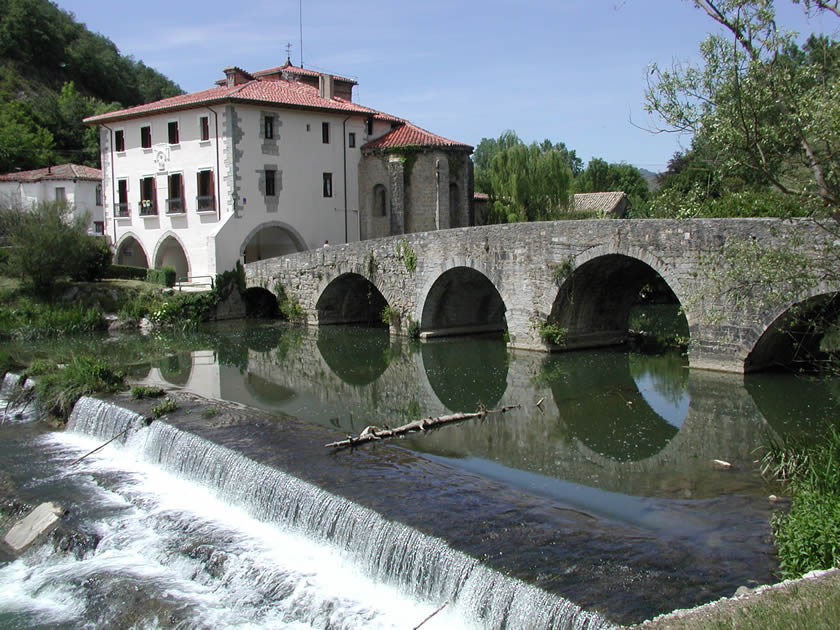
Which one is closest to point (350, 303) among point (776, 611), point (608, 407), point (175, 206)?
point (175, 206)

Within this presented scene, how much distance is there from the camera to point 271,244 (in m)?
37.2

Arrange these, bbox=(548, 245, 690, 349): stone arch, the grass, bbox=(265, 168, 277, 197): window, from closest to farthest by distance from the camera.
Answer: the grass
bbox=(548, 245, 690, 349): stone arch
bbox=(265, 168, 277, 197): window

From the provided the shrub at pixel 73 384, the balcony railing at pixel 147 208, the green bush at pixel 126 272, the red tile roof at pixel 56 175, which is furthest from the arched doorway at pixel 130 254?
the shrub at pixel 73 384

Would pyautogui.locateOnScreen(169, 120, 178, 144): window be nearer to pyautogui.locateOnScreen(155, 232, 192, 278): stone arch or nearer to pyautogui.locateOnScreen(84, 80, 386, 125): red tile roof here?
pyautogui.locateOnScreen(84, 80, 386, 125): red tile roof

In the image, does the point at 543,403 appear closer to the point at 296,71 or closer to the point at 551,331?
the point at 551,331

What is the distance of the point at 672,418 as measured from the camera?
15367 millimetres

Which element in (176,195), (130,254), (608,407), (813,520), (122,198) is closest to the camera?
(813,520)

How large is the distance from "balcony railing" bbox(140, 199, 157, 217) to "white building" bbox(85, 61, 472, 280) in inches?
2.1

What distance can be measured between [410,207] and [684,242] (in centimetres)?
1889

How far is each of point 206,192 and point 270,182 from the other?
2663 millimetres

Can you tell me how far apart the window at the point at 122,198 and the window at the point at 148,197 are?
1.21 m

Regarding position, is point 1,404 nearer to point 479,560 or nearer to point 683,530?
point 479,560

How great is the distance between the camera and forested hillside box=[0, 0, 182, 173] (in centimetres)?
5238

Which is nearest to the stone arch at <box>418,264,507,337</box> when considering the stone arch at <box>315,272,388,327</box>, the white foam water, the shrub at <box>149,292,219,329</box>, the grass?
the stone arch at <box>315,272,388,327</box>
